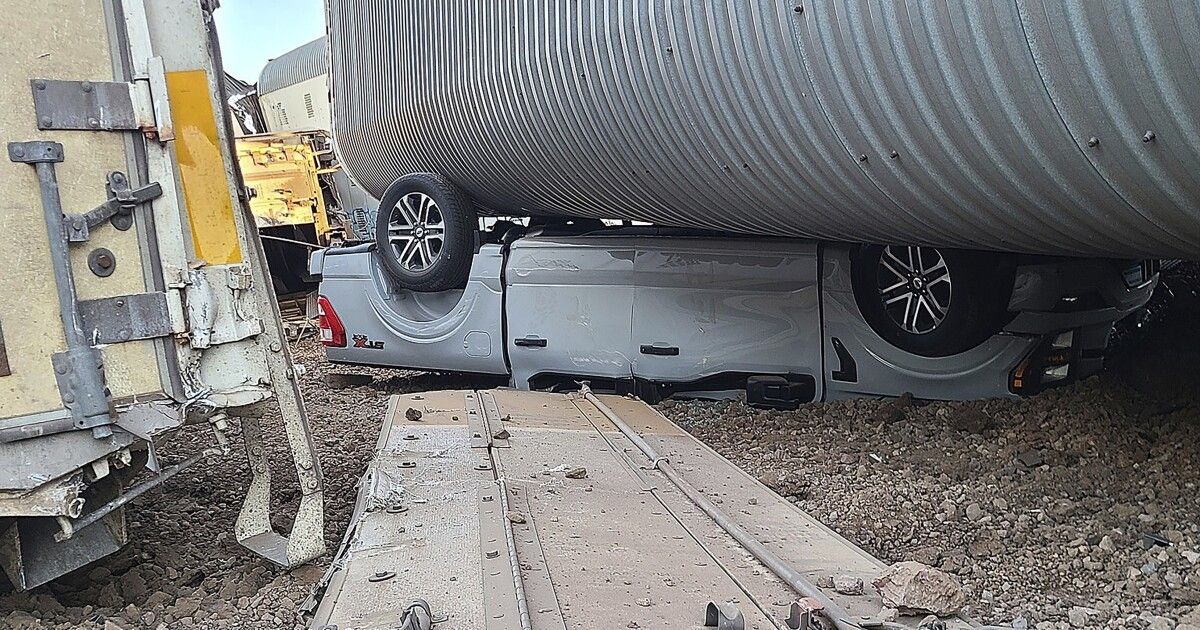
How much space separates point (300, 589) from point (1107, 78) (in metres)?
2.78

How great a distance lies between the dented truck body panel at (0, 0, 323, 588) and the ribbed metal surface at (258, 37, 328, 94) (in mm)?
17198

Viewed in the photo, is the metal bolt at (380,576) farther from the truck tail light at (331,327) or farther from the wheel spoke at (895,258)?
the truck tail light at (331,327)

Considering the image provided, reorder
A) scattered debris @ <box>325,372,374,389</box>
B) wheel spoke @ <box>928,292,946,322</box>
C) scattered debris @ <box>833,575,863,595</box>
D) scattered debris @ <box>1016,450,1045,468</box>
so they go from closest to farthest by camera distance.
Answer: scattered debris @ <box>833,575,863,595</box>, scattered debris @ <box>1016,450,1045,468</box>, wheel spoke @ <box>928,292,946,322</box>, scattered debris @ <box>325,372,374,389</box>

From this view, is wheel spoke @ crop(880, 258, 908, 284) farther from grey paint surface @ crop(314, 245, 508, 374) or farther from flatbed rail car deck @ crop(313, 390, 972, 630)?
grey paint surface @ crop(314, 245, 508, 374)

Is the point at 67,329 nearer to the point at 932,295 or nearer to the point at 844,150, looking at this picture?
the point at 844,150

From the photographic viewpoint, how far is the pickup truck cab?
4777mm

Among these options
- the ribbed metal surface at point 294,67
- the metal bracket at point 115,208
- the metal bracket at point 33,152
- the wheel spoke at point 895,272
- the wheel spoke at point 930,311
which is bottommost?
the wheel spoke at point 930,311

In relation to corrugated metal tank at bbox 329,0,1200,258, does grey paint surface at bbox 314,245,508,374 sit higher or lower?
lower

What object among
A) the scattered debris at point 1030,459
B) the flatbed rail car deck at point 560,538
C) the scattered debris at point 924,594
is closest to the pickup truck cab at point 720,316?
the scattered debris at point 1030,459

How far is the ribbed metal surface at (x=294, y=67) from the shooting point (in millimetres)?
19795

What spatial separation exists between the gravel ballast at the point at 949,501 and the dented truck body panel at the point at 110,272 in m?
0.38

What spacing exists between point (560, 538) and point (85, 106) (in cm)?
185

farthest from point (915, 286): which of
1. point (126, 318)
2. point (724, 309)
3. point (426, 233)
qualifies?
point (126, 318)

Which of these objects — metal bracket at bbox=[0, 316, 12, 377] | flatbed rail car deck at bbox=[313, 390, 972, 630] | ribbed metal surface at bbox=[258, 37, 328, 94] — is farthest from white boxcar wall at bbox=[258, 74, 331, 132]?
metal bracket at bbox=[0, 316, 12, 377]
